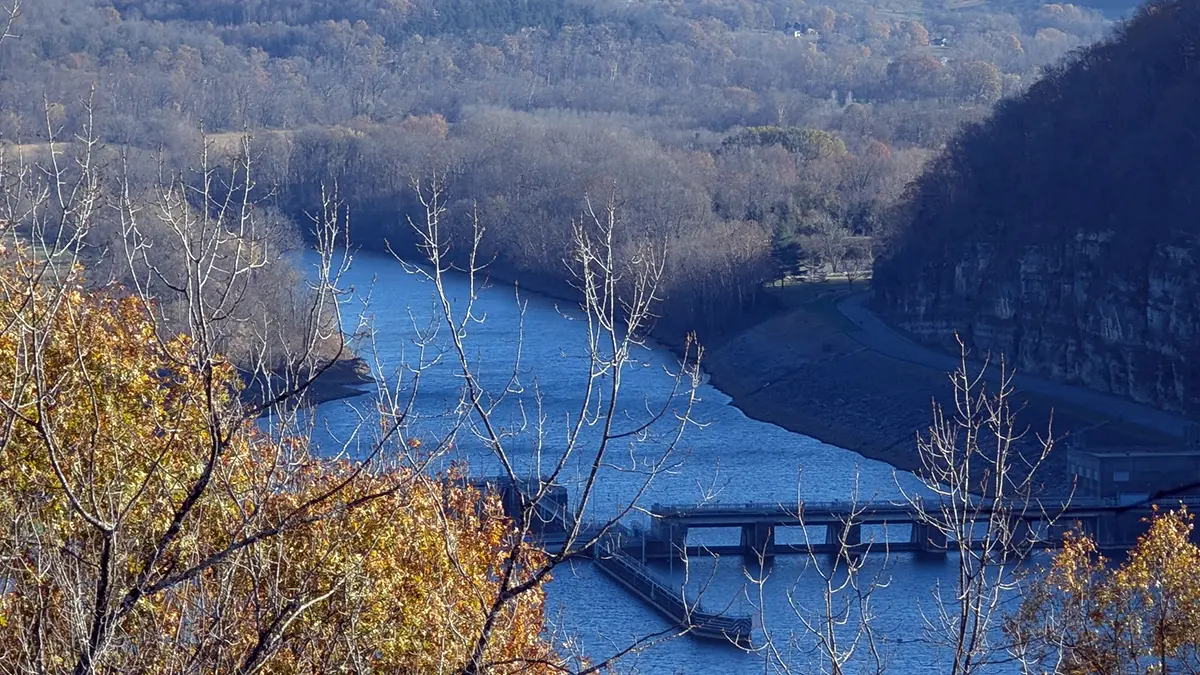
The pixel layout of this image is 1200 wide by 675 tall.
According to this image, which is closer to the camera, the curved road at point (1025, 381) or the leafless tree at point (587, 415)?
the leafless tree at point (587, 415)

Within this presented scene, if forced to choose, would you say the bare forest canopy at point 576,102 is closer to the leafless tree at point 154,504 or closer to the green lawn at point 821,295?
the green lawn at point 821,295

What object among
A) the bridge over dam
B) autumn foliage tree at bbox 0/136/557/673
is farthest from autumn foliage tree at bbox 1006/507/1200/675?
the bridge over dam

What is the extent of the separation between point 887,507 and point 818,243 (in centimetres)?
1887

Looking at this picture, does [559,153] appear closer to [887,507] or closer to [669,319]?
[669,319]

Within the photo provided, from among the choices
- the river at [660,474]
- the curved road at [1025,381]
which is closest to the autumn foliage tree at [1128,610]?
the river at [660,474]

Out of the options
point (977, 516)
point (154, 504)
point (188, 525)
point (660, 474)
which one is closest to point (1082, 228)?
point (660, 474)

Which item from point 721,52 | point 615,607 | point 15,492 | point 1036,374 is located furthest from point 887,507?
point 721,52

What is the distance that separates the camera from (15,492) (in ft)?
18.6

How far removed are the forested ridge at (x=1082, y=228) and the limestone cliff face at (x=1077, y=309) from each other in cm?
3

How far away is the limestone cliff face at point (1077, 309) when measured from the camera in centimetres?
3017

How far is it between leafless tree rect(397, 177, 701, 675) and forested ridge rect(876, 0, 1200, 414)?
20.2 feet

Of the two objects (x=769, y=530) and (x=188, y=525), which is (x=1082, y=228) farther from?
(x=188, y=525)

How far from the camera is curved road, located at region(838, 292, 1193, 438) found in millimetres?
28266

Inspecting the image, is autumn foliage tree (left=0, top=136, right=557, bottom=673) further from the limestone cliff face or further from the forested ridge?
the forested ridge
